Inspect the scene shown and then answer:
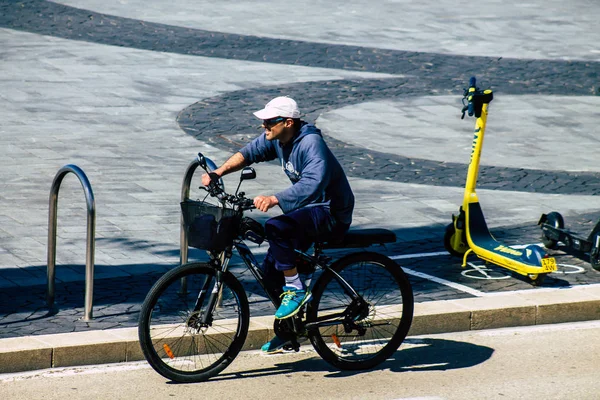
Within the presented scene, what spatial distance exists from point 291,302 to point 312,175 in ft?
2.47

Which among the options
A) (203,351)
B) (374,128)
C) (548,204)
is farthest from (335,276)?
(374,128)

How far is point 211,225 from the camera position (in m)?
6.04

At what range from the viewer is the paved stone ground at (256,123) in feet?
28.7

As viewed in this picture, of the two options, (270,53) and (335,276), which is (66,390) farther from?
(270,53)

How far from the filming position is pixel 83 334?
6648 mm

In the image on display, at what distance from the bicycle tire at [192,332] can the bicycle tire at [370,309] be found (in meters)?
0.46

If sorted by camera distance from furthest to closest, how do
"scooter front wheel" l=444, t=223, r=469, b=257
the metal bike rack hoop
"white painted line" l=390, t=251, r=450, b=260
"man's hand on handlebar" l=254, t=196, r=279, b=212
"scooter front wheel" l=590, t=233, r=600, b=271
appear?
"white painted line" l=390, t=251, r=450, b=260
"scooter front wheel" l=444, t=223, r=469, b=257
"scooter front wheel" l=590, t=233, r=600, b=271
the metal bike rack hoop
"man's hand on handlebar" l=254, t=196, r=279, b=212

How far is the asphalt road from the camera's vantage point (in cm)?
611

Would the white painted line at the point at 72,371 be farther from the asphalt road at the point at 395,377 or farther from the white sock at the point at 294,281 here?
the white sock at the point at 294,281

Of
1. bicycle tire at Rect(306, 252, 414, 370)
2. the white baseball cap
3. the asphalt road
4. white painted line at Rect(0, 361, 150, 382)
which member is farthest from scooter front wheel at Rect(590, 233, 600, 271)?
white painted line at Rect(0, 361, 150, 382)

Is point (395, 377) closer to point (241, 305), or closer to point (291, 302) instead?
point (291, 302)

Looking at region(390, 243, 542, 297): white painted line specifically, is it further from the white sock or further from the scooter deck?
the white sock

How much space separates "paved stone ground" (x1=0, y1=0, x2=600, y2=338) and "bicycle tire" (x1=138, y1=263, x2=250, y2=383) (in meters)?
0.77

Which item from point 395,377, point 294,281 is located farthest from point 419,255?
point 294,281
